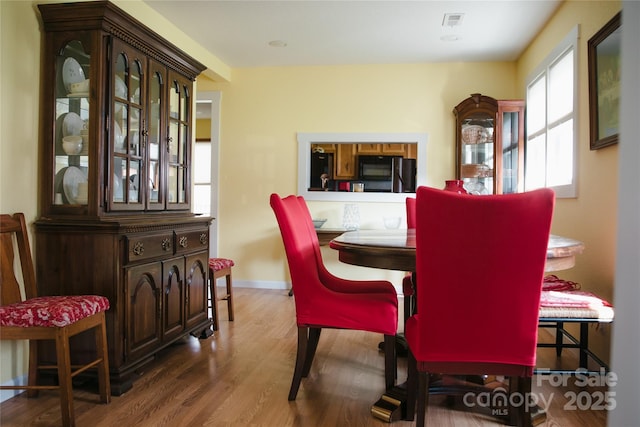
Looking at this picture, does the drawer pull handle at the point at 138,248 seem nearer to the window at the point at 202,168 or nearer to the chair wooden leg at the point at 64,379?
the chair wooden leg at the point at 64,379

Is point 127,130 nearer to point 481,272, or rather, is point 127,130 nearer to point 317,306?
point 317,306

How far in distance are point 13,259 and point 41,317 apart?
1.60 feet

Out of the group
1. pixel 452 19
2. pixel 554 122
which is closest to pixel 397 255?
pixel 554 122

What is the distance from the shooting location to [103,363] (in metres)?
2.01

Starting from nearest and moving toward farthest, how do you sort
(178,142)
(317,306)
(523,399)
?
(523,399) < (317,306) < (178,142)

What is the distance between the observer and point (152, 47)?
8.43 feet

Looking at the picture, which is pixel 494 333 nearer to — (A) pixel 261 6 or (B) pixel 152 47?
(B) pixel 152 47

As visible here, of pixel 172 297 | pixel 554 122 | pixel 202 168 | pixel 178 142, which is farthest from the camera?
pixel 202 168

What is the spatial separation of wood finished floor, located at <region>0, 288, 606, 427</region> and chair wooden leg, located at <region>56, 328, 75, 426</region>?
103mm

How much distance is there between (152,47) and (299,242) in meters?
1.53

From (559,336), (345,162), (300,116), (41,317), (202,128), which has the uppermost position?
(202,128)

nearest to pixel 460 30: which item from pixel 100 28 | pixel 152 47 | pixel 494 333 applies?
pixel 152 47

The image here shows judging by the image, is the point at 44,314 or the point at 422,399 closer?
the point at 422,399

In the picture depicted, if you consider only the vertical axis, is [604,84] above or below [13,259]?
above
